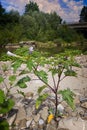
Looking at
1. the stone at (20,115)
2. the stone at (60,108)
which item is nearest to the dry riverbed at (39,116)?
the stone at (20,115)

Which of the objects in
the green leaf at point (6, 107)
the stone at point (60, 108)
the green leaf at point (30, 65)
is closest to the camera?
the green leaf at point (30, 65)

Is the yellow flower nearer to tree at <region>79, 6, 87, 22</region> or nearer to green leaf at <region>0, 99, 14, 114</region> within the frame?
green leaf at <region>0, 99, 14, 114</region>

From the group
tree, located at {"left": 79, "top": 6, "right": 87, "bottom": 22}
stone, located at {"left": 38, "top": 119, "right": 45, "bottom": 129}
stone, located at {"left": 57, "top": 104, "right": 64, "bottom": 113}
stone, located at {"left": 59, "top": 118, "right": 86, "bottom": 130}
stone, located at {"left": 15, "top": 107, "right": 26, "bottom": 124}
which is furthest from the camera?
tree, located at {"left": 79, "top": 6, "right": 87, "bottom": 22}

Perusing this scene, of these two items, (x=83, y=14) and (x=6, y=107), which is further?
(x=83, y=14)

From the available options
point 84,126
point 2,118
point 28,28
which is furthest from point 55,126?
point 28,28

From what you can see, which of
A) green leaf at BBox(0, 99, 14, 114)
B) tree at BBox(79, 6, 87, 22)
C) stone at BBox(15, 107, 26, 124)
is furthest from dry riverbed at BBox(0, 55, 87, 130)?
tree at BBox(79, 6, 87, 22)

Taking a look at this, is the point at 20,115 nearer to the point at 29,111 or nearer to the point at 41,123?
the point at 29,111

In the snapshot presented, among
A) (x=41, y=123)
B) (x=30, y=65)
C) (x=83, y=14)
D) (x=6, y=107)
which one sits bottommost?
(x=83, y=14)

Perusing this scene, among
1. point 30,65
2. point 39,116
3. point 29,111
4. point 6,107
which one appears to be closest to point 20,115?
point 29,111

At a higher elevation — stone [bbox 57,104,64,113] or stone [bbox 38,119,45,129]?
stone [bbox 57,104,64,113]

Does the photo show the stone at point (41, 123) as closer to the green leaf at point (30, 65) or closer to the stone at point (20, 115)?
the stone at point (20, 115)

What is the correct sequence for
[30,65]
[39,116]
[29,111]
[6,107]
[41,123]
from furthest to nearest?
1. [29,111]
2. [39,116]
3. [41,123]
4. [6,107]
5. [30,65]

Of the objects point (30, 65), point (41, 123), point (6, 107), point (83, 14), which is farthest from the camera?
point (83, 14)

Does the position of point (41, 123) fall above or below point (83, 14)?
above
